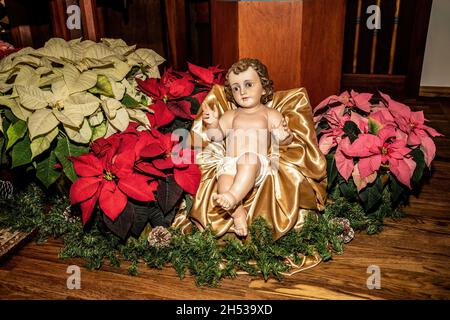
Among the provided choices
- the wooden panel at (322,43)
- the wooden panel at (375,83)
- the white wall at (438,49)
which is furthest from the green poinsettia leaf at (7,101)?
the white wall at (438,49)

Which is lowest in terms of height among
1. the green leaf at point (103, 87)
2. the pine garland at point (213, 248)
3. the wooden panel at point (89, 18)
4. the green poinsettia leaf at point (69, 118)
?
the pine garland at point (213, 248)

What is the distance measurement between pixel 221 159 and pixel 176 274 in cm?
44

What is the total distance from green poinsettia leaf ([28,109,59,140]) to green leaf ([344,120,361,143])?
107 centimetres

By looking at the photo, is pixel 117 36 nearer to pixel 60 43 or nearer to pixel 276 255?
pixel 60 43

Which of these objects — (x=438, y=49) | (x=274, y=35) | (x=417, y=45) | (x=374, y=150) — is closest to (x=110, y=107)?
(x=274, y=35)

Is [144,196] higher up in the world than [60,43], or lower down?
lower down

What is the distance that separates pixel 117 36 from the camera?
301 centimetres

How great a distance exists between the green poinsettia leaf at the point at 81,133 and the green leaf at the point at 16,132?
0.53 feet

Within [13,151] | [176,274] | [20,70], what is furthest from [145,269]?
[20,70]

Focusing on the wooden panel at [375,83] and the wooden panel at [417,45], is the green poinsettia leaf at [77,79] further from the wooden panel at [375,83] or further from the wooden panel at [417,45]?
the wooden panel at [417,45]

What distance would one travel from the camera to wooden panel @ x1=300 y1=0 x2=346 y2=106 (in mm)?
1672

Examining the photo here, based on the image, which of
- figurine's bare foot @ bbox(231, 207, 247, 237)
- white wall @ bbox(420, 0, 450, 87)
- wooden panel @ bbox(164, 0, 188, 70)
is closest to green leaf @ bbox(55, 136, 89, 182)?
figurine's bare foot @ bbox(231, 207, 247, 237)

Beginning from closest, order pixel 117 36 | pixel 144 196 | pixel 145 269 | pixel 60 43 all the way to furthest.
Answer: pixel 144 196 < pixel 145 269 < pixel 60 43 < pixel 117 36

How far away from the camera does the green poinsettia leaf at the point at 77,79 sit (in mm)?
1409
